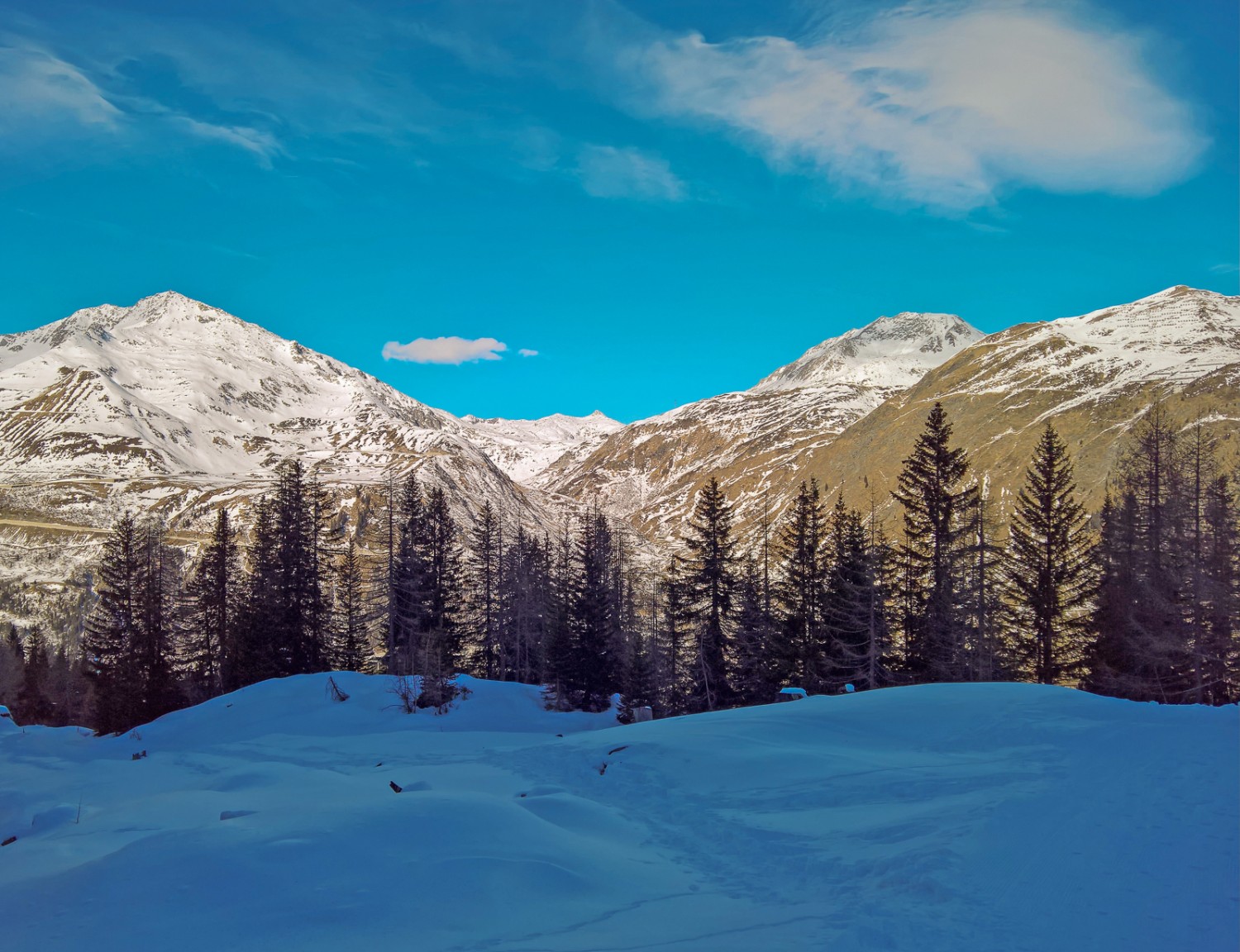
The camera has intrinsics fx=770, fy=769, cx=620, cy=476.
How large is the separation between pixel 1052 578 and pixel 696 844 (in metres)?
27.0

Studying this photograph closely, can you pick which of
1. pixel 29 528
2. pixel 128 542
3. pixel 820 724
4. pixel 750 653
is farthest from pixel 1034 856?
pixel 29 528

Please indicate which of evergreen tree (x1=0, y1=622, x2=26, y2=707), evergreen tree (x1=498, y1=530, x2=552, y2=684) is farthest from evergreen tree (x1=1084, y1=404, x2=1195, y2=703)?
evergreen tree (x1=0, y1=622, x2=26, y2=707)

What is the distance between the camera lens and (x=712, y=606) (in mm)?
34969

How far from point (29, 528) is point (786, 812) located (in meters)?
229

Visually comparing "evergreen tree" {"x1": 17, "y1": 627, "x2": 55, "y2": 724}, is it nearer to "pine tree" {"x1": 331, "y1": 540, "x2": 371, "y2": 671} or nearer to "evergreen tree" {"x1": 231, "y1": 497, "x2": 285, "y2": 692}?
"evergreen tree" {"x1": 231, "y1": 497, "x2": 285, "y2": 692}

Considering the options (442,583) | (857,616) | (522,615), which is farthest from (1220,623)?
(442,583)

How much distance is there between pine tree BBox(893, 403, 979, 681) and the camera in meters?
30.4

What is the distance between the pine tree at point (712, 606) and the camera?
111 ft

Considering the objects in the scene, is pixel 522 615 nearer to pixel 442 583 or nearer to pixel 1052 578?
pixel 442 583

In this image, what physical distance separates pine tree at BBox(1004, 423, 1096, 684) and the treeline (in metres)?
0.11

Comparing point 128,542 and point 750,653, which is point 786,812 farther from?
point 128,542

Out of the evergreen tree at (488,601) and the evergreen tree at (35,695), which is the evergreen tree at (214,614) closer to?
the evergreen tree at (488,601)

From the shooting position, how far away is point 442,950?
635cm

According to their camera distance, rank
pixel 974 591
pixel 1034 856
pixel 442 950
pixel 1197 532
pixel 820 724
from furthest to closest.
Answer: pixel 974 591
pixel 1197 532
pixel 820 724
pixel 1034 856
pixel 442 950
